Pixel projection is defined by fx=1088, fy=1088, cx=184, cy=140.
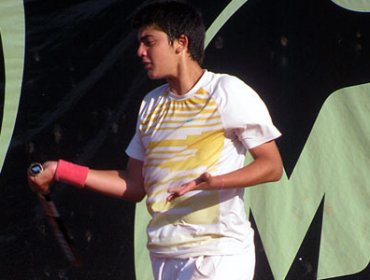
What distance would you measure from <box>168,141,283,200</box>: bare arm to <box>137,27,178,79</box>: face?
44 centimetres

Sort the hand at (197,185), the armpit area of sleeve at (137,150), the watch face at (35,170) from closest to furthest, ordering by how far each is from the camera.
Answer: the hand at (197,185)
the watch face at (35,170)
the armpit area of sleeve at (137,150)

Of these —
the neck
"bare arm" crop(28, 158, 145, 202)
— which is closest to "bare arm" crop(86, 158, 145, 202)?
"bare arm" crop(28, 158, 145, 202)

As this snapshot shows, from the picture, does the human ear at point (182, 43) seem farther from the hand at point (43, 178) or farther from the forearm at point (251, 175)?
the hand at point (43, 178)

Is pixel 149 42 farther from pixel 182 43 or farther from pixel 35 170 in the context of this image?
pixel 35 170

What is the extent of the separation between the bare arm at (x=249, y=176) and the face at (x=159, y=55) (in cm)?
44

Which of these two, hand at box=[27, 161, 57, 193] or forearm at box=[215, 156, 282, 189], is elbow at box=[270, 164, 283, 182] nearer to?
forearm at box=[215, 156, 282, 189]

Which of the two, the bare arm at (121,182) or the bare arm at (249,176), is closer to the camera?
A: the bare arm at (249,176)

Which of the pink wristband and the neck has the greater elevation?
the neck

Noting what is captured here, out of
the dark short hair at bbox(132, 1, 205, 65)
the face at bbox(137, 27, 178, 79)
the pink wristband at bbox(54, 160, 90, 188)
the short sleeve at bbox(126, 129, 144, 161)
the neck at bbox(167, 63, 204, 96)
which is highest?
the dark short hair at bbox(132, 1, 205, 65)

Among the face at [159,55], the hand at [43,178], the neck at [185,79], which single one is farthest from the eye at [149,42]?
the hand at [43,178]

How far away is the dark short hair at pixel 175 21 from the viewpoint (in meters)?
3.93

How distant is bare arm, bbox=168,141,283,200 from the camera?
3.60 m

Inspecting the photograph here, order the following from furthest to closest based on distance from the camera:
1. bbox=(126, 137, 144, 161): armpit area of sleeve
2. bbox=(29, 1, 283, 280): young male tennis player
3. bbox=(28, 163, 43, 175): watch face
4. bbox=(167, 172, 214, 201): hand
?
bbox=(126, 137, 144, 161): armpit area of sleeve → bbox=(28, 163, 43, 175): watch face → bbox=(29, 1, 283, 280): young male tennis player → bbox=(167, 172, 214, 201): hand

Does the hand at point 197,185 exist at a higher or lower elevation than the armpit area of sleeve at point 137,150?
lower
